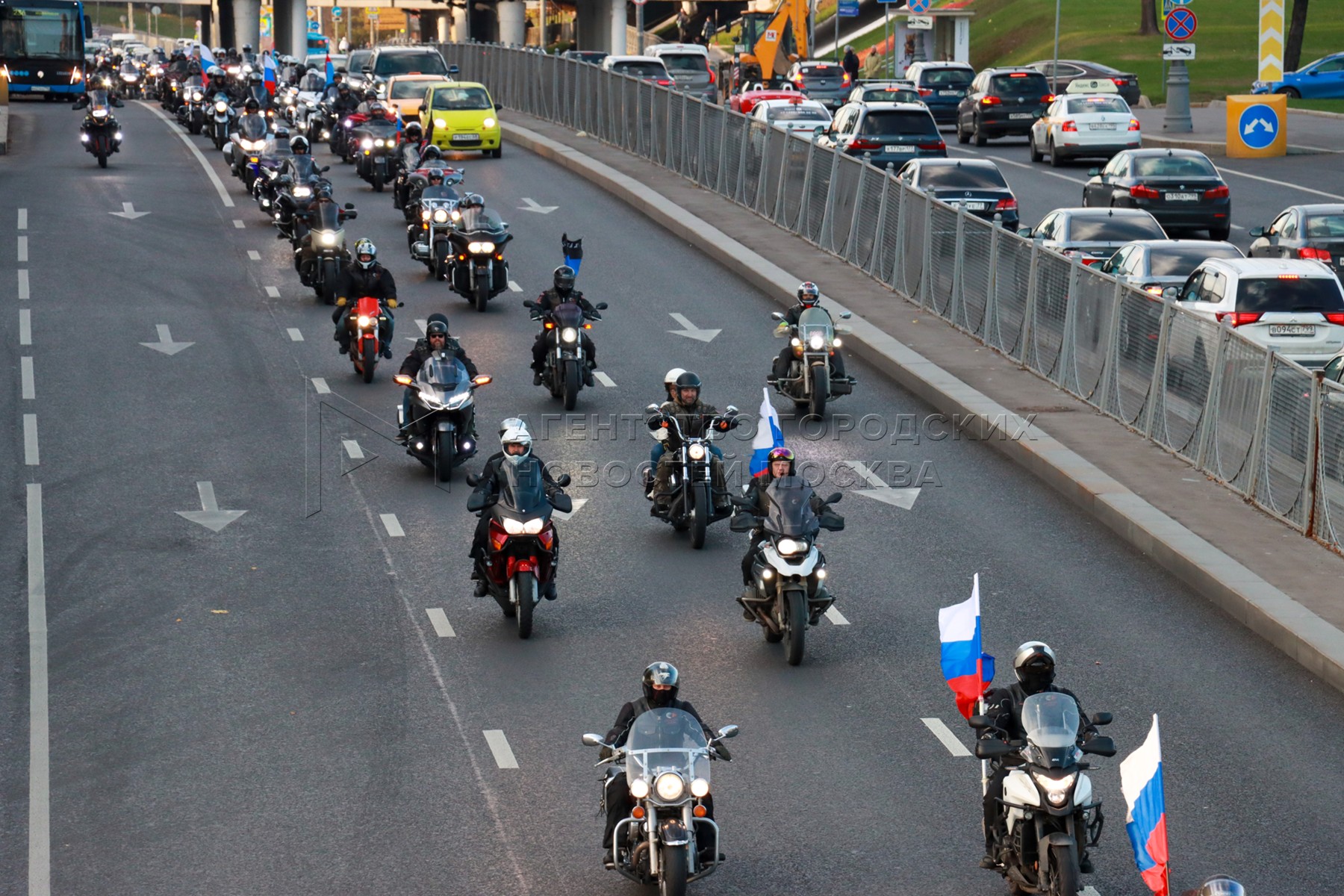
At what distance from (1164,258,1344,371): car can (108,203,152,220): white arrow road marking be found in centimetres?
2057

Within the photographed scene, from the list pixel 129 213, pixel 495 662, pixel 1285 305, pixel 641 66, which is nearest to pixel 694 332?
pixel 1285 305

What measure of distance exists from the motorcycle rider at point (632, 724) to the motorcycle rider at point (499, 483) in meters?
4.84

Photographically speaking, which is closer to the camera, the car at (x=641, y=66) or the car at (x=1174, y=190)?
the car at (x=1174, y=190)

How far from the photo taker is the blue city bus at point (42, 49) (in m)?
66.0

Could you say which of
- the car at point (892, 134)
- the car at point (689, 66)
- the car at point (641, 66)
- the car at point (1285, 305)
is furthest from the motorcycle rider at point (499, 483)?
the car at point (689, 66)

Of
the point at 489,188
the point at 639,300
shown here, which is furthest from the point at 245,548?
the point at 489,188

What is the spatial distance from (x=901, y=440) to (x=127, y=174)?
2541 cm

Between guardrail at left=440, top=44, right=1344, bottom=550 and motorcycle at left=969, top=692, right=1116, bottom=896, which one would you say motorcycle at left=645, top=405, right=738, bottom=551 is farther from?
motorcycle at left=969, top=692, right=1116, bottom=896

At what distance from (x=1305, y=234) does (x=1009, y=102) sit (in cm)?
2433

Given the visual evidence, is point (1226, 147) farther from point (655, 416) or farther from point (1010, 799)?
point (1010, 799)

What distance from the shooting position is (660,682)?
1029cm

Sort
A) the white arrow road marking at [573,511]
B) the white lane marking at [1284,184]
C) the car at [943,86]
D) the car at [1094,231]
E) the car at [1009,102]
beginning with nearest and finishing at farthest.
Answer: the white arrow road marking at [573,511] < the car at [1094,231] < the white lane marking at [1284,184] < the car at [1009,102] < the car at [943,86]

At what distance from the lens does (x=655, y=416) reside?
17688 millimetres

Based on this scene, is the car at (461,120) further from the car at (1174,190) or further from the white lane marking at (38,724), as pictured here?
the white lane marking at (38,724)
